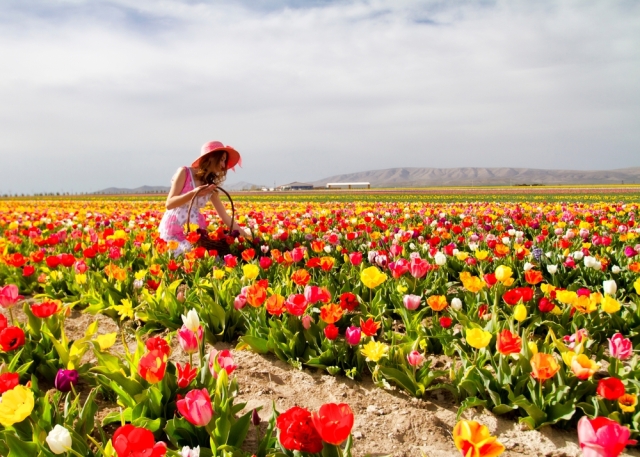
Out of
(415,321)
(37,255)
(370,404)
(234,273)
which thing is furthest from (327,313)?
(37,255)

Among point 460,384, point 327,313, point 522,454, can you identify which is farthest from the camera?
point 327,313

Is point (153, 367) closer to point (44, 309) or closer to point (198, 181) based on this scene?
point (44, 309)

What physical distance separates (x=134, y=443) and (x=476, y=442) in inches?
38.6

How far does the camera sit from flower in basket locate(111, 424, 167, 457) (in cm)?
129

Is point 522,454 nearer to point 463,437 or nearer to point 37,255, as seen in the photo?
point 463,437

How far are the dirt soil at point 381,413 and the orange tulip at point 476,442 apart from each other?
0.82 meters

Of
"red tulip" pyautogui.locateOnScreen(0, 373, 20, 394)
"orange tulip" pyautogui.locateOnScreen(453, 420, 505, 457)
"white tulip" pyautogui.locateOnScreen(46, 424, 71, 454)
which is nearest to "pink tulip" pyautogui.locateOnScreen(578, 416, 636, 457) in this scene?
"orange tulip" pyautogui.locateOnScreen(453, 420, 505, 457)

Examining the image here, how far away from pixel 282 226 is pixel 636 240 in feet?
16.4

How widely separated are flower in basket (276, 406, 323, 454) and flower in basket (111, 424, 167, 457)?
1.24ft

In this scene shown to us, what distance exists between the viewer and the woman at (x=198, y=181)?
574 centimetres

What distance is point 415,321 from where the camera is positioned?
2932 mm

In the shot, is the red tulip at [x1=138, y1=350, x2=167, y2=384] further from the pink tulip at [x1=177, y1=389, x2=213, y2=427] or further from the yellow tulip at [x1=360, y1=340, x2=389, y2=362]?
the yellow tulip at [x1=360, y1=340, x2=389, y2=362]

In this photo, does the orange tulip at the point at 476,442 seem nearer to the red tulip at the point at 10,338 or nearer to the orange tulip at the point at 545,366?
the orange tulip at the point at 545,366

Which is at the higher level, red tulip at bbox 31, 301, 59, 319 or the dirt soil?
red tulip at bbox 31, 301, 59, 319
